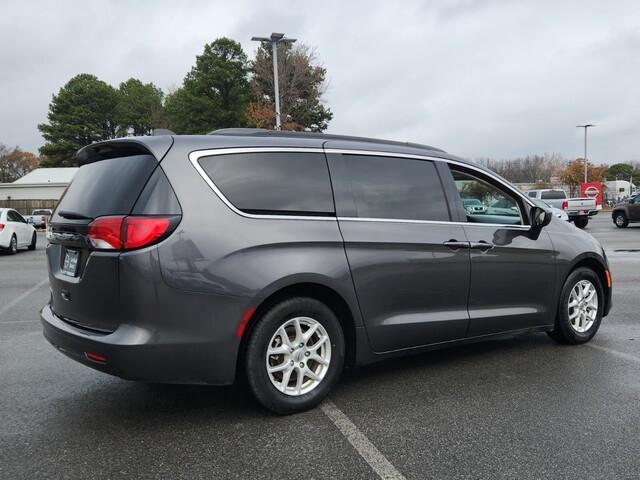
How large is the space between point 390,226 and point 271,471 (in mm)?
1873

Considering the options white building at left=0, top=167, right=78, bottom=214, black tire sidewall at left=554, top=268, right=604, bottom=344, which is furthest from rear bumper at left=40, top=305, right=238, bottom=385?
white building at left=0, top=167, right=78, bottom=214

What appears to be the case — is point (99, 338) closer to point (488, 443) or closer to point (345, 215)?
point (345, 215)

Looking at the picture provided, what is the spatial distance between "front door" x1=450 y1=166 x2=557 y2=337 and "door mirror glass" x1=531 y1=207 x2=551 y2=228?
0.16 feet

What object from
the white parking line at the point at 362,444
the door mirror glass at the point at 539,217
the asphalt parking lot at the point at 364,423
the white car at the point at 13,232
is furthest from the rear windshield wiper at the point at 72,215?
the white car at the point at 13,232

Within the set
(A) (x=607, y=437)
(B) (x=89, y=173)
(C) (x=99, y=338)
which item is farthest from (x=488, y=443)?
(B) (x=89, y=173)

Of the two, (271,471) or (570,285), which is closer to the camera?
(271,471)

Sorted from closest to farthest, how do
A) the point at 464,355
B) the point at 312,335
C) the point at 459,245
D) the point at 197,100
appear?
the point at 312,335 → the point at 459,245 → the point at 464,355 → the point at 197,100

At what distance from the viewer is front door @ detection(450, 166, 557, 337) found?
14.7 feet

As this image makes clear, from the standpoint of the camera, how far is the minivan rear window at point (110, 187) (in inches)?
132

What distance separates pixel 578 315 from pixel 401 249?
7.70ft

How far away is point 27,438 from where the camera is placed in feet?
11.0

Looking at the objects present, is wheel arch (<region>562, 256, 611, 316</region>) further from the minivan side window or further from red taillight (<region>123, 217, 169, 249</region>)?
A: red taillight (<region>123, 217, 169, 249</region>)

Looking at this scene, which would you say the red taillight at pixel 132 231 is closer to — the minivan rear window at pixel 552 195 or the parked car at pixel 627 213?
the parked car at pixel 627 213

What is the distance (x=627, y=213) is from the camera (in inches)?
978
